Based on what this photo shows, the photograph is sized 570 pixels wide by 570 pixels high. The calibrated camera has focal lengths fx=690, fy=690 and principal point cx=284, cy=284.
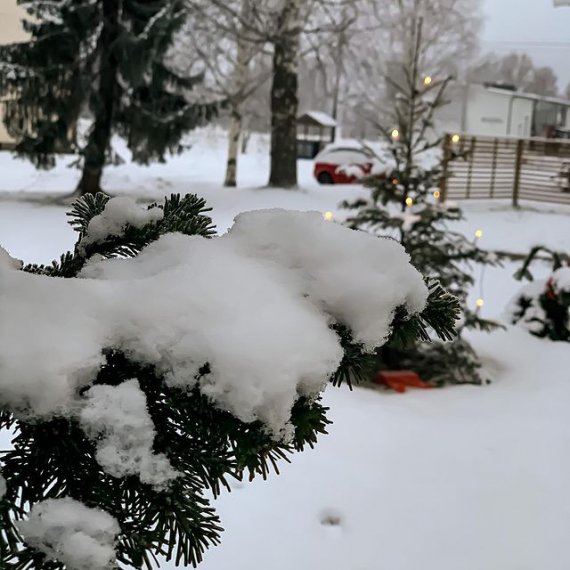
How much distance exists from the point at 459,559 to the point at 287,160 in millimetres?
11283

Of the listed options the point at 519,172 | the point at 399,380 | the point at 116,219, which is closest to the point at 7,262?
the point at 116,219

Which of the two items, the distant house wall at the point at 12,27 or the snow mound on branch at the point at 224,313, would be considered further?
the distant house wall at the point at 12,27

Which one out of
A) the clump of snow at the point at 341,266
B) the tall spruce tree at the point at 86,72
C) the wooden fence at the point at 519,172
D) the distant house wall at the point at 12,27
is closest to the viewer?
the clump of snow at the point at 341,266

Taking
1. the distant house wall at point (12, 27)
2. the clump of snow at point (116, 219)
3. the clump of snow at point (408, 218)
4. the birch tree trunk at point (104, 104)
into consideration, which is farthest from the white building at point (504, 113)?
the clump of snow at point (116, 219)

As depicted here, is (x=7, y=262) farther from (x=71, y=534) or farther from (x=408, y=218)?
(x=408, y=218)

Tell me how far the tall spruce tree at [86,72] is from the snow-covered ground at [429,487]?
22.7 feet

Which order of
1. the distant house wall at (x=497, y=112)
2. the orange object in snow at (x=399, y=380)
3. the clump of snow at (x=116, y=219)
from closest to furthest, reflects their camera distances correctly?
the clump of snow at (x=116, y=219) → the orange object in snow at (x=399, y=380) → the distant house wall at (x=497, y=112)

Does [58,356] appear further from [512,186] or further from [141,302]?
[512,186]

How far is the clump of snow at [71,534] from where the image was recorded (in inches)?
20.7

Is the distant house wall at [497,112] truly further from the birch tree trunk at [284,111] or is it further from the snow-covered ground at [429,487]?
the snow-covered ground at [429,487]

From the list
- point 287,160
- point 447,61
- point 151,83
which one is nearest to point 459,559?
point 151,83

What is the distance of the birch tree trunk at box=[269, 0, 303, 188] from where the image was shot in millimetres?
12461

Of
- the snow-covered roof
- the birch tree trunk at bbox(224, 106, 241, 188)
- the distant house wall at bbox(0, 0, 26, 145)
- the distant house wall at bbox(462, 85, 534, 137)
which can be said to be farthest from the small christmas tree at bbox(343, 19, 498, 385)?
the distant house wall at bbox(462, 85, 534, 137)

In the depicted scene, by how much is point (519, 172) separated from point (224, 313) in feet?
44.2
